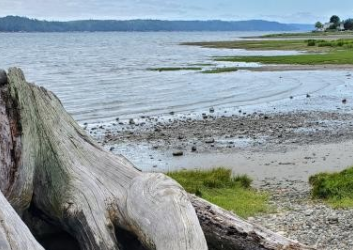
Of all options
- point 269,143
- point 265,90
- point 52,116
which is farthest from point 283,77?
point 52,116

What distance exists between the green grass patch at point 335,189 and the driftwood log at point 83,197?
5838 millimetres

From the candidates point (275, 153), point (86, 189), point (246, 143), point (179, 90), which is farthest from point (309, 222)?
point (179, 90)

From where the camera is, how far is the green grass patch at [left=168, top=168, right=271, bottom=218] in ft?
38.7

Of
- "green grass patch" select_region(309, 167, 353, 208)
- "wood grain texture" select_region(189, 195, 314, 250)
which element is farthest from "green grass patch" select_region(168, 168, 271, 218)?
"wood grain texture" select_region(189, 195, 314, 250)

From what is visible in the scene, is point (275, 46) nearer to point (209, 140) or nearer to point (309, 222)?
point (209, 140)

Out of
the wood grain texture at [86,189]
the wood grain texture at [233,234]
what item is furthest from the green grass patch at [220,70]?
the wood grain texture at [233,234]

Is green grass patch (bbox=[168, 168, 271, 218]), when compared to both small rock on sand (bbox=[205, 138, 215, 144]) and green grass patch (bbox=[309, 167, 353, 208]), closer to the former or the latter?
green grass patch (bbox=[309, 167, 353, 208])

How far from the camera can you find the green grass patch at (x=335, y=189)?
12.2 meters

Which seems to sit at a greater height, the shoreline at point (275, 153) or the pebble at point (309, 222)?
the pebble at point (309, 222)

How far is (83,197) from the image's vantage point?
6562 millimetres

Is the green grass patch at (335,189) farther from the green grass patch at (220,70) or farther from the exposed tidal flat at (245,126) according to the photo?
the green grass patch at (220,70)

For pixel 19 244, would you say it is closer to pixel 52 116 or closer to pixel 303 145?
pixel 52 116

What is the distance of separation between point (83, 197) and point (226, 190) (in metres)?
7.36

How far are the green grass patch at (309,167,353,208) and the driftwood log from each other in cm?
584
